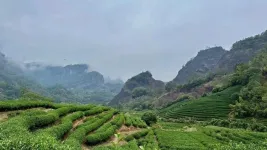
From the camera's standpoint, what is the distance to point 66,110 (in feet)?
138

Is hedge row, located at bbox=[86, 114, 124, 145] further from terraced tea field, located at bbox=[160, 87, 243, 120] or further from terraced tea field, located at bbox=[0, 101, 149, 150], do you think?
terraced tea field, located at bbox=[160, 87, 243, 120]

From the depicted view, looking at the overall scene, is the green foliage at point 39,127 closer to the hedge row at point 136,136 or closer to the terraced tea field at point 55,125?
the terraced tea field at point 55,125

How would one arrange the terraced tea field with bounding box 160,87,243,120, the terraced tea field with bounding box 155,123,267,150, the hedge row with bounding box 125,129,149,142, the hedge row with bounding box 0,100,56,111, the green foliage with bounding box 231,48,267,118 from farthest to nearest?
1. the terraced tea field with bounding box 160,87,243,120
2. the green foliage with bounding box 231,48,267,118
3. the terraced tea field with bounding box 155,123,267,150
4. the hedge row with bounding box 125,129,149,142
5. the hedge row with bounding box 0,100,56,111

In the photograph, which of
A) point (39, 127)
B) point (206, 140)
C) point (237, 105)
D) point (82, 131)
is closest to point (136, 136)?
point (206, 140)

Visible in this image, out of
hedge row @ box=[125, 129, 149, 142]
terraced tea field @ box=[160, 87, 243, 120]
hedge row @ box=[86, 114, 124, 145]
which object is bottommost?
hedge row @ box=[125, 129, 149, 142]

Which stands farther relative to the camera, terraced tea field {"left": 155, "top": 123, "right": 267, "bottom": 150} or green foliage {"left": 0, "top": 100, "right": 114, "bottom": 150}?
terraced tea field {"left": 155, "top": 123, "right": 267, "bottom": 150}

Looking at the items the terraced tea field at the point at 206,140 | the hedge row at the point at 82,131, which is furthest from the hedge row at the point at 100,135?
the terraced tea field at the point at 206,140

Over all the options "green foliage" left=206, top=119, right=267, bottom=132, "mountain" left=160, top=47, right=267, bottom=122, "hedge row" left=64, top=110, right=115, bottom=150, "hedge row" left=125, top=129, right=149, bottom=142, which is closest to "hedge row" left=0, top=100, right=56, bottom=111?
"hedge row" left=64, top=110, right=115, bottom=150

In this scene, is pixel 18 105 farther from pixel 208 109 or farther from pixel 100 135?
pixel 208 109

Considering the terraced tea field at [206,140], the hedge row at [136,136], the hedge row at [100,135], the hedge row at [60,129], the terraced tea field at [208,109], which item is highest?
the terraced tea field at [208,109]

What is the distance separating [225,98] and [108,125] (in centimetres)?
8755

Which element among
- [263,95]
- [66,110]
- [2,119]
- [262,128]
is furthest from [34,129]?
[263,95]

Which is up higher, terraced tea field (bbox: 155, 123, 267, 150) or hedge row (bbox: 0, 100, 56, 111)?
hedge row (bbox: 0, 100, 56, 111)

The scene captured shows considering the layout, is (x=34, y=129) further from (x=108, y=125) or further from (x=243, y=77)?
(x=243, y=77)
